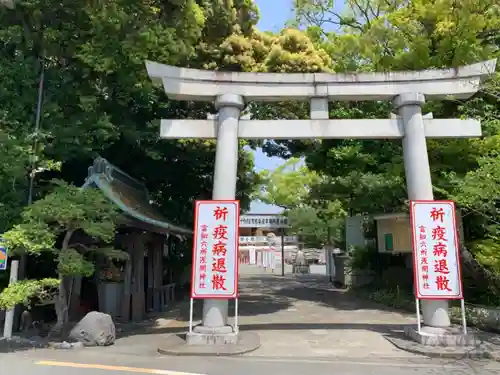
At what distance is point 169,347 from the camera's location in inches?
328

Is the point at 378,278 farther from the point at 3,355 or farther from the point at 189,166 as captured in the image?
the point at 3,355

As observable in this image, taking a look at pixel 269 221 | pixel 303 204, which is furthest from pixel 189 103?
pixel 303 204

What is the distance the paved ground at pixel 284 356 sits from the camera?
22.6 ft

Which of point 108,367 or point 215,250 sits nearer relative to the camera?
point 108,367

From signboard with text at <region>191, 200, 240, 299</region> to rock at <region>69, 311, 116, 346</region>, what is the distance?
1894 millimetres

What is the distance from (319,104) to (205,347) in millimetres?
5589

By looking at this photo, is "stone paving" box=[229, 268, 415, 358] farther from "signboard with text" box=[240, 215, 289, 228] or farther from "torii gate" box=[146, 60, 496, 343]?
"signboard with text" box=[240, 215, 289, 228]

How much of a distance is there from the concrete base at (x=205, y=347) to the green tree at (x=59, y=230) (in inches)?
85.2

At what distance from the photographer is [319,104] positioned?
970 cm

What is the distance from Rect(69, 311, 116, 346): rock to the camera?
8.55 metres

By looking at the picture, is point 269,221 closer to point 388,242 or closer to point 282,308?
point 388,242

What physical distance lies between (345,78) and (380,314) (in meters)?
7.09

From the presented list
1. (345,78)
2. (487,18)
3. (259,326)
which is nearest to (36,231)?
(259,326)

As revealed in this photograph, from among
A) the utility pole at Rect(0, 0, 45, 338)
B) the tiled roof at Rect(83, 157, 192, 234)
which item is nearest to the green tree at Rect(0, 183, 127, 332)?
the tiled roof at Rect(83, 157, 192, 234)
